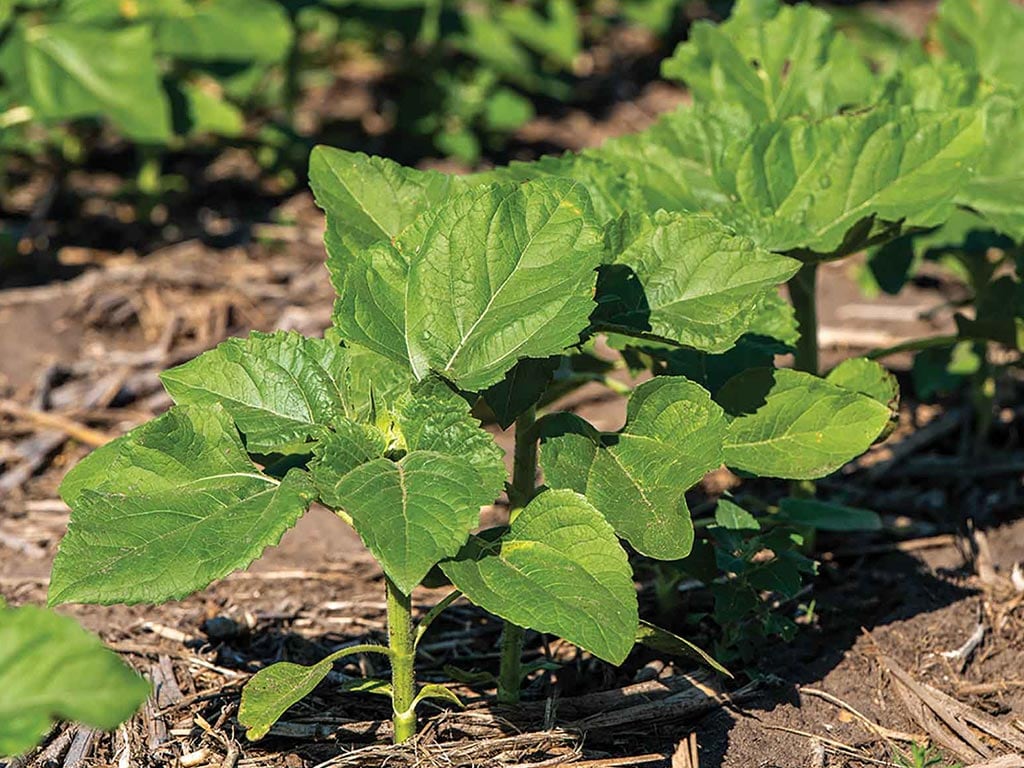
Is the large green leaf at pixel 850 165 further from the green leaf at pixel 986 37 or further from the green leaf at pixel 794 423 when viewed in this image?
the green leaf at pixel 986 37

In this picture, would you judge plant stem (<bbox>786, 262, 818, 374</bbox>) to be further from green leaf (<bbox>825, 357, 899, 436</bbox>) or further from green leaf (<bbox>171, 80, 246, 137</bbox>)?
green leaf (<bbox>171, 80, 246, 137</bbox>)

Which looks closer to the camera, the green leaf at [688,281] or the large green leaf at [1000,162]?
the green leaf at [688,281]

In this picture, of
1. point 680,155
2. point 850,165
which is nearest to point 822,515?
point 850,165

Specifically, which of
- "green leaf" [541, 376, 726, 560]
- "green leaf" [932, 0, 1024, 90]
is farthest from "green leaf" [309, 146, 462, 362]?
"green leaf" [932, 0, 1024, 90]

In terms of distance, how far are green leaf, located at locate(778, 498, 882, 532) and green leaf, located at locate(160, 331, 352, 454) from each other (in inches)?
41.1

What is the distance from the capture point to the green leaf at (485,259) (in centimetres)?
210

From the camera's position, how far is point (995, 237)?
3352 mm

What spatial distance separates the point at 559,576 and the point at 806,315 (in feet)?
4.00

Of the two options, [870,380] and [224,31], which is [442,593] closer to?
[870,380]

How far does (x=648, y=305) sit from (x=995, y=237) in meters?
1.49

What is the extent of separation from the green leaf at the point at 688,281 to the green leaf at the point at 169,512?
63cm

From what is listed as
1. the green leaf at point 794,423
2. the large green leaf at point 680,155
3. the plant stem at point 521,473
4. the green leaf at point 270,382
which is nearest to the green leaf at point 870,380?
the green leaf at point 794,423

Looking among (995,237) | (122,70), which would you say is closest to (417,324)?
(995,237)

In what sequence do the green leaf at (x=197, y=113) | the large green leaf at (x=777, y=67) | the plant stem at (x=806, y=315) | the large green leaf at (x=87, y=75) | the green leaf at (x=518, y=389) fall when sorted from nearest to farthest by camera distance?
the green leaf at (x=518, y=389) < the plant stem at (x=806, y=315) < the large green leaf at (x=777, y=67) < the large green leaf at (x=87, y=75) < the green leaf at (x=197, y=113)
